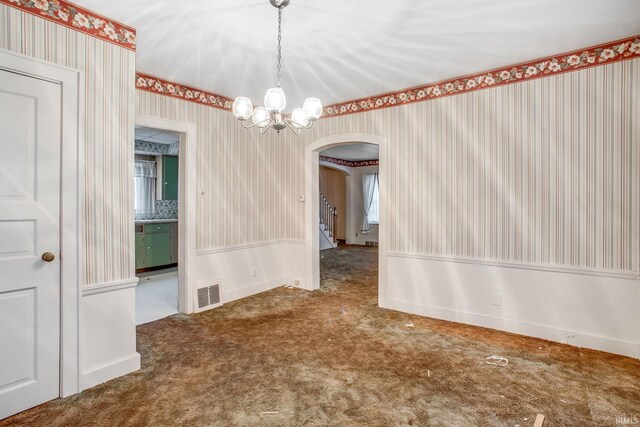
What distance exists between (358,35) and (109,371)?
338 centimetres

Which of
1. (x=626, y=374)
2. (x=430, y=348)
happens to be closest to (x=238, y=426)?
(x=430, y=348)

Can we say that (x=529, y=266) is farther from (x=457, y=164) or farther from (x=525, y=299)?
(x=457, y=164)

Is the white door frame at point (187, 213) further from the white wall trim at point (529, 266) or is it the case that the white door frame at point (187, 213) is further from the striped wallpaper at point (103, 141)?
the white wall trim at point (529, 266)

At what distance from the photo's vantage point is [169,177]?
709 centimetres

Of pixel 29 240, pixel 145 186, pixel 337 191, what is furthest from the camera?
pixel 337 191

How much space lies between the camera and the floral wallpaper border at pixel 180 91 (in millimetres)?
3617

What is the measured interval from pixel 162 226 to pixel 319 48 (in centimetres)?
513

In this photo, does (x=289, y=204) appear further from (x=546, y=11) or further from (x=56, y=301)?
(x=546, y=11)

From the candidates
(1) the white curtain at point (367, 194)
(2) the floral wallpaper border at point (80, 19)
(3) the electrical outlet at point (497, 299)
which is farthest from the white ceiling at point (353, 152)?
(2) the floral wallpaper border at point (80, 19)

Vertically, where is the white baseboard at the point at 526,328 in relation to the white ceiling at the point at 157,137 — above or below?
below

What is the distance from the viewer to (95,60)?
2461 mm

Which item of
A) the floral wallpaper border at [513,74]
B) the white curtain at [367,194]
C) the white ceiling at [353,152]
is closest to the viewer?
the floral wallpaper border at [513,74]

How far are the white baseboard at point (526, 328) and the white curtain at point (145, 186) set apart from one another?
18.2ft

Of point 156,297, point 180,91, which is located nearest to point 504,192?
point 180,91
